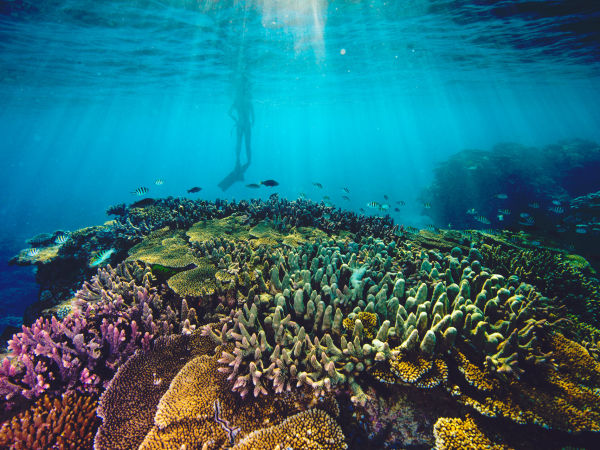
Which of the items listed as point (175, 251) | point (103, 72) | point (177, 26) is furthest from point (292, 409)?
point (103, 72)

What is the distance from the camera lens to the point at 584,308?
4.91 metres

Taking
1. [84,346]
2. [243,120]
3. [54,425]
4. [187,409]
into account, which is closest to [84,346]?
[84,346]

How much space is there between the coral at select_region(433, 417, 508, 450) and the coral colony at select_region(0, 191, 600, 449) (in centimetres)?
1

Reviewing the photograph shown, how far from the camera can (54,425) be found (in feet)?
8.95

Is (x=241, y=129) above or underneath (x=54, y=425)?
underneath

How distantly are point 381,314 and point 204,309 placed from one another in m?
2.60

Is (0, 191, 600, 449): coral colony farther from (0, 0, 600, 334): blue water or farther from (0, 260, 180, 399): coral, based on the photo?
Answer: (0, 0, 600, 334): blue water

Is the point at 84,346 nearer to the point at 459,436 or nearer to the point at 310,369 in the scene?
the point at 310,369

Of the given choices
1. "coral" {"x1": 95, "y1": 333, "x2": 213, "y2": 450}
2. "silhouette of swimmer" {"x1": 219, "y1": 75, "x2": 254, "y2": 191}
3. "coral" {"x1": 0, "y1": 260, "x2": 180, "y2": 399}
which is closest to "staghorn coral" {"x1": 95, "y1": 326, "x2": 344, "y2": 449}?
"coral" {"x1": 95, "y1": 333, "x2": 213, "y2": 450}

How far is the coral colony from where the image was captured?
245 cm

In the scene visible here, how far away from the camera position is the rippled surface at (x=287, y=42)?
50.8 ft

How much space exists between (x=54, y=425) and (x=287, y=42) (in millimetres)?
24695

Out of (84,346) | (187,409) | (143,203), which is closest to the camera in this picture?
(187,409)

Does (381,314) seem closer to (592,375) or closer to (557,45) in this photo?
(592,375)
